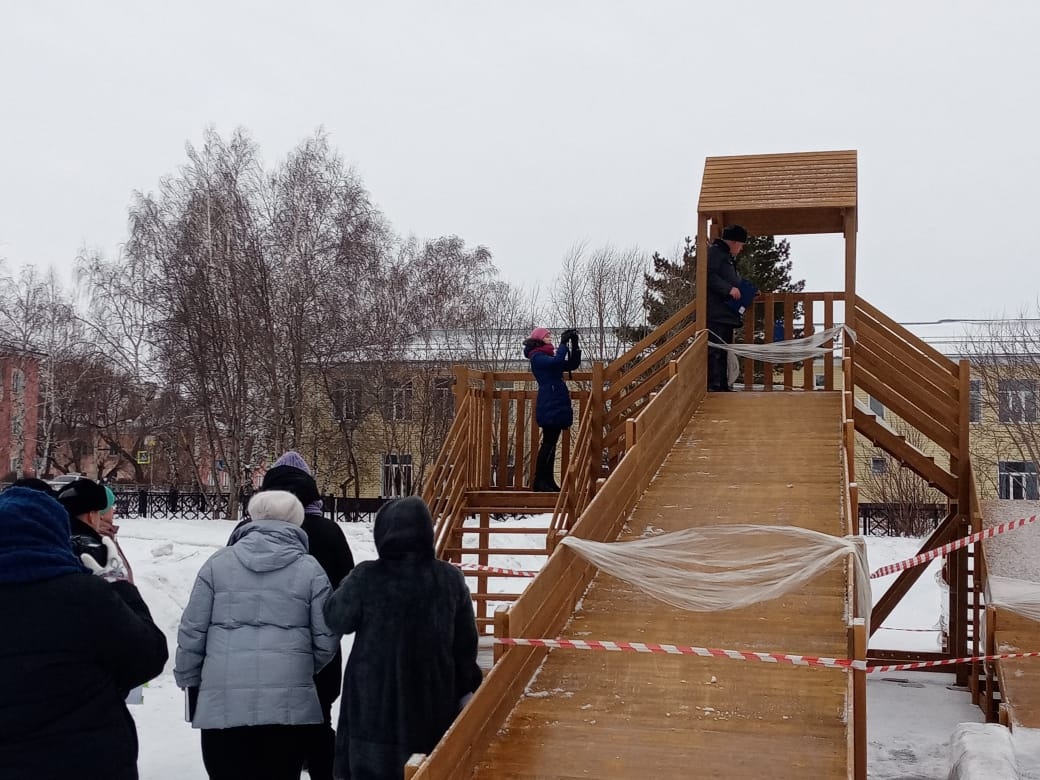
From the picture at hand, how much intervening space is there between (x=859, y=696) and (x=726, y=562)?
4.20 feet

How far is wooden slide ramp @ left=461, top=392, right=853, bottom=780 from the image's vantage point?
4.17 meters

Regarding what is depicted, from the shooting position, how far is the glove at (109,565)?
11.9 feet

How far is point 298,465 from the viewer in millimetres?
5129

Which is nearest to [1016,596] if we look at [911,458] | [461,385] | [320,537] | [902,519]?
[911,458]

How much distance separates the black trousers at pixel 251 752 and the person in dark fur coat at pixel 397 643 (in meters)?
0.27

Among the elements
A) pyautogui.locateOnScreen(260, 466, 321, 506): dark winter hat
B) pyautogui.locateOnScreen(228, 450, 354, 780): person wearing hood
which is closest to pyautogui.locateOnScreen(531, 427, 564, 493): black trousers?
Answer: pyautogui.locateOnScreen(228, 450, 354, 780): person wearing hood

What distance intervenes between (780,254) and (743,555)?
25.3 metres

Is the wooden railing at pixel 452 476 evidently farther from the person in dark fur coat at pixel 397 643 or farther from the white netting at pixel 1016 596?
the person in dark fur coat at pixel 397 643

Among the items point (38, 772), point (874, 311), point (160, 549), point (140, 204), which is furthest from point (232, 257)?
point (38, 772)

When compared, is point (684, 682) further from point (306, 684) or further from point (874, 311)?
point (874, 311)

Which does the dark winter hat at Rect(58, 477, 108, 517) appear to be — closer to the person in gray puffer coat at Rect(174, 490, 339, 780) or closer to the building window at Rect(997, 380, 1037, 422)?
the person in gray puffer coat at Rect(174, 490, 339, 780)

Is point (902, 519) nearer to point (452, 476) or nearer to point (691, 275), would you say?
point (691, 275)

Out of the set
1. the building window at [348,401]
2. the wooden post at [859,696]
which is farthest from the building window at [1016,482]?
the wooden post at [859,696]

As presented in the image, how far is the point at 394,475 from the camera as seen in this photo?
3597cm
